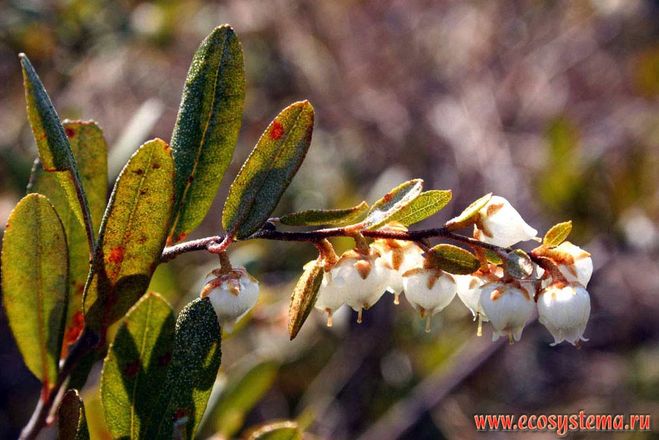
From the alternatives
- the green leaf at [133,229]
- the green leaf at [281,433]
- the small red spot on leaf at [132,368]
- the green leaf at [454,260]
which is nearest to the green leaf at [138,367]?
the small red spot on leaf at [132,368]

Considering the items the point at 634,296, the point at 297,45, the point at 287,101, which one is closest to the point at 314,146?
the point at 287,101

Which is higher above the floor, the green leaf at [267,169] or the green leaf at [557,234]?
the green leaf at [267,169]

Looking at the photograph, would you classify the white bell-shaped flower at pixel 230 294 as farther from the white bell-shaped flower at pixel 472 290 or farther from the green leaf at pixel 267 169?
the white bell-shaped flower at pixel 472 290

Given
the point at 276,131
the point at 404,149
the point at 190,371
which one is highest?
the point at 404,149

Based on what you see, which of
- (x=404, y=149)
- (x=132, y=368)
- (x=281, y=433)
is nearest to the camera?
(x=132, y=368)

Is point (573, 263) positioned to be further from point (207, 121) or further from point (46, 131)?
point (46, 131)

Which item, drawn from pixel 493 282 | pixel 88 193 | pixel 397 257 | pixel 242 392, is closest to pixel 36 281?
pixel 88 193

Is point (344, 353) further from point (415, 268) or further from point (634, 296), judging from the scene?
point (415, 268)
